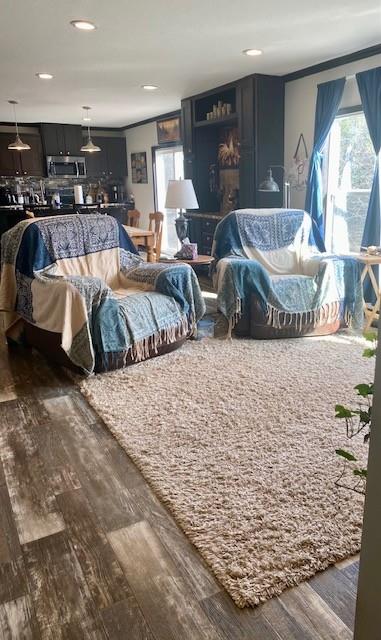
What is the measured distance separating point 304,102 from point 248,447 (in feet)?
13.3

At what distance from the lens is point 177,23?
3477 millimetres

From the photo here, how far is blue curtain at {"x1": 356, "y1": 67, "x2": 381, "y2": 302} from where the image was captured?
4.12 m

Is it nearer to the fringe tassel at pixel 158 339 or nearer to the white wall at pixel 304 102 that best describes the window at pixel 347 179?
the white wall at pixel 304 102

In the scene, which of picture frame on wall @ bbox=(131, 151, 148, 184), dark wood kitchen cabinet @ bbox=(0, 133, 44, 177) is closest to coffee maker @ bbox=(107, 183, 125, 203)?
picture frame on wall @ bbox=(131, 151, 148, 184)

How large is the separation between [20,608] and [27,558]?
0.70 ft

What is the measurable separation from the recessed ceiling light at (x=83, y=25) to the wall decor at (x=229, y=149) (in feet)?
9.13

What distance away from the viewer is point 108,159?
10016 mm

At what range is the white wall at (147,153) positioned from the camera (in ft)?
29.7

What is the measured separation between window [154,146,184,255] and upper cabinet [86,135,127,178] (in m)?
1.46

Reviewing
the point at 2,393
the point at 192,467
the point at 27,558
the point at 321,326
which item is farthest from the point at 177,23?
the point at 27,558

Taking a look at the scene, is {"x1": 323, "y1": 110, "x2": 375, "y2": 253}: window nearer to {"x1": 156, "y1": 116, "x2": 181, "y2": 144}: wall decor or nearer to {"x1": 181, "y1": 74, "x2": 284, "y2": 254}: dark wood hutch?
{"x1": 181, "y1": 74, "x2": 284, "y2": 254}: dark wood hutch

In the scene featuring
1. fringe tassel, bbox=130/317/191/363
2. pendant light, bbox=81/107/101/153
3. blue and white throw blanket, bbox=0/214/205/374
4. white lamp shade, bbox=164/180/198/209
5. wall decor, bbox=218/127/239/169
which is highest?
pendant light, bbox=81/107/101/153

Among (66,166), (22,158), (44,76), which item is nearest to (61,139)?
(66,166)

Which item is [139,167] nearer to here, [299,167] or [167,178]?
[167,178]
